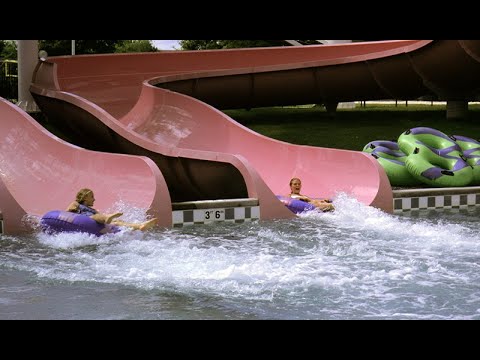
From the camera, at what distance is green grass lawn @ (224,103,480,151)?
11.3 metres

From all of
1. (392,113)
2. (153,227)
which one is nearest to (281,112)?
(392,113)

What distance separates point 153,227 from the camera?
20.5 ft

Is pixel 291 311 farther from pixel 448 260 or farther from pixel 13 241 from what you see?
pixel 13 241

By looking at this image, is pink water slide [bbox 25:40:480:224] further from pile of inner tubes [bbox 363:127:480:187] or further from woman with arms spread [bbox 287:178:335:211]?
pile of inner tubes [bbox 363:127:480:187]

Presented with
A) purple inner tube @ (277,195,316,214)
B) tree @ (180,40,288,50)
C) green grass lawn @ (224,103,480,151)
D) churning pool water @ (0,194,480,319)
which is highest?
tree @ (180,40,288,50)

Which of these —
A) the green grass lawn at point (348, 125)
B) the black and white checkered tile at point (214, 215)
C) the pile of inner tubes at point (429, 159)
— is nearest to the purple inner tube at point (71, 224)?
the black and white checkered tile at point (214, 215)

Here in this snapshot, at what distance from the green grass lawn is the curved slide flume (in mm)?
4642

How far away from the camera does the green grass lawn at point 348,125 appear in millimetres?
11281

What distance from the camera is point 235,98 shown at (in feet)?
44.2

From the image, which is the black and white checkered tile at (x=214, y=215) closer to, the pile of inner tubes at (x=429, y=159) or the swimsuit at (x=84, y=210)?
the swimsuit at (x=84, y=210)

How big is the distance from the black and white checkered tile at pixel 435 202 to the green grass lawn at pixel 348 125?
2806 mm

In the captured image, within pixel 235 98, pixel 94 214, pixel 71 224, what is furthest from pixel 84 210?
pixel 235 98

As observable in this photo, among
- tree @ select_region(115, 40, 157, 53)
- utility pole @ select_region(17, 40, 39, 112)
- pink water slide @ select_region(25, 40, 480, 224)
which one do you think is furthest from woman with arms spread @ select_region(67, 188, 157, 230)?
tree @ select_region(115, 40, 157, 53)
